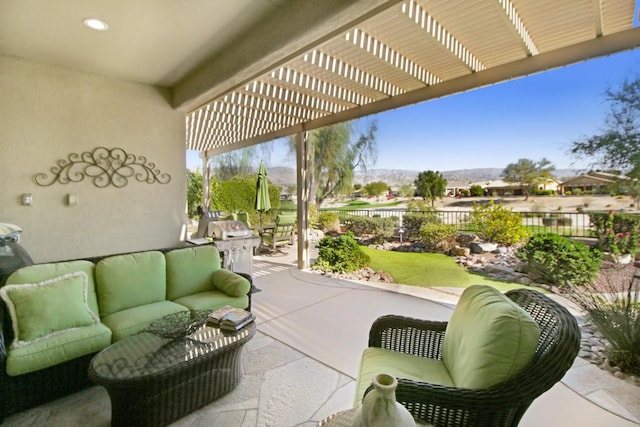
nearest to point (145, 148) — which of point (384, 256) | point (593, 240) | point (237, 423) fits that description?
point (237, 423)

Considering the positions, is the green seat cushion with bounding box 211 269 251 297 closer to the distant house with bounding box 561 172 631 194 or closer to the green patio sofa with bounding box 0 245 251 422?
the green patio sofa with bounding box 0 245 251 422

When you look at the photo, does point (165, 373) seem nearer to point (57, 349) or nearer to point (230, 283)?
point (57, 349)

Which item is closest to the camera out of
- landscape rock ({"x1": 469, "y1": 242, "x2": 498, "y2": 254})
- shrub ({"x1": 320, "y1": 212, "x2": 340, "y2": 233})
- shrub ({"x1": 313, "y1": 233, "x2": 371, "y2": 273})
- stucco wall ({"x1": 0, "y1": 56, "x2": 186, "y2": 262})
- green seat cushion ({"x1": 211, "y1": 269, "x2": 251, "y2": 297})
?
green seat cushion ({"x1": 211, "y1": 269, "x2": 251, "y2": 297})

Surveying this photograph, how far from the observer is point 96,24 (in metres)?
2.62

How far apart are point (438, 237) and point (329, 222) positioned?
2544 mm

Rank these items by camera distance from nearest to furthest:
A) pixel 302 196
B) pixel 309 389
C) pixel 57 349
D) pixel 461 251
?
pixel 57 349 < pixel 309 389 < pixel 461 251 < pixel 302 196

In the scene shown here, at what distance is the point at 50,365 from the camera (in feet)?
6.53

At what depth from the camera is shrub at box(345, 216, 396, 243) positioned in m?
5.79

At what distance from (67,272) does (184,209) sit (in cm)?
225

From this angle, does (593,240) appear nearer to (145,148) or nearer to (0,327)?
(0,327)

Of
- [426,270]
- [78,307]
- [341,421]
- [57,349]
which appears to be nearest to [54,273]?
[78,307]

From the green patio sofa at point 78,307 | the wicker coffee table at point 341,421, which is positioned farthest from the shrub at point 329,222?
the wicker coffee table at point 341,421

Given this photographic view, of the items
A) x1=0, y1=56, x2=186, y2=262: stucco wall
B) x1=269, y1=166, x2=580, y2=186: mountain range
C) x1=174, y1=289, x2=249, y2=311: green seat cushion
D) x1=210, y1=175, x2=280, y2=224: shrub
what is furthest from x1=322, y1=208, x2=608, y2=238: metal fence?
x1=210, y1=175, x2=280, y2=224: shrub

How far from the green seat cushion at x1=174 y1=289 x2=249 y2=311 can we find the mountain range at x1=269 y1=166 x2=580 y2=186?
12.2 ft
